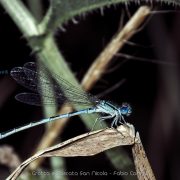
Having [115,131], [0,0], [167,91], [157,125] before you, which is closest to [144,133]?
[157,125]

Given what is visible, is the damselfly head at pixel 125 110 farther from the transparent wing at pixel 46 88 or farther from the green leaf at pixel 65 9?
the green leaf at pixel 65 9

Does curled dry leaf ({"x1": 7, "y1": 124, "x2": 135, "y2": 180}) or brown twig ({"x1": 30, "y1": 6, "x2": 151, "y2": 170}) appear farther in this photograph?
brown twig ({"x1": 30, "y1": 6, "x2": 151, "y2": 170})

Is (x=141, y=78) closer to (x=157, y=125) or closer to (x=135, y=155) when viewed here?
(x=157, y=125)

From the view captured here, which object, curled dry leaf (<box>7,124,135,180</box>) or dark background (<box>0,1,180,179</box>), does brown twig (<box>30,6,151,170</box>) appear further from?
dark background (<box>0,1,180,179</box>)

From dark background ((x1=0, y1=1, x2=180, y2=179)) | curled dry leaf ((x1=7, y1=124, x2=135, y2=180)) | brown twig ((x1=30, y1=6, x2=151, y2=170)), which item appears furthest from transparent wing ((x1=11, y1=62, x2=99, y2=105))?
dark background ((x1=0, y1=1, x2=180, y2=179))

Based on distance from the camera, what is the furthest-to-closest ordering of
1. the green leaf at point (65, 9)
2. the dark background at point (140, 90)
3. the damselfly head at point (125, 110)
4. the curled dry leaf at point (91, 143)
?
the dark background at point (140, 90), the damselfly head at point (125, 110), the green leaf at point (65, 9), the curled dry leaf at point (91, 143)

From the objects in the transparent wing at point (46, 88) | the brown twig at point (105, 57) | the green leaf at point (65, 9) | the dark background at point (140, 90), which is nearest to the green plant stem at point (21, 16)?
the green leaf at point (65, 9)

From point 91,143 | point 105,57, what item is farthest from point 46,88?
point 91,143
